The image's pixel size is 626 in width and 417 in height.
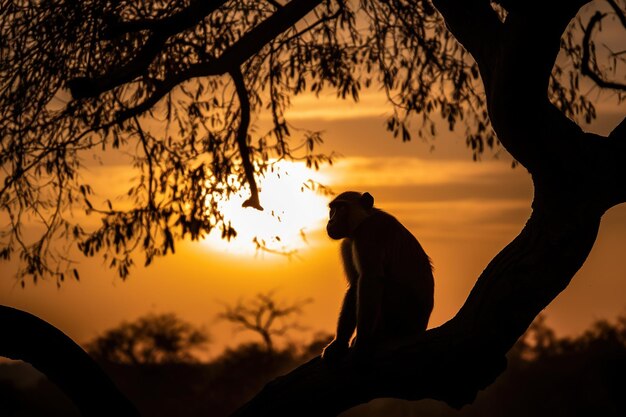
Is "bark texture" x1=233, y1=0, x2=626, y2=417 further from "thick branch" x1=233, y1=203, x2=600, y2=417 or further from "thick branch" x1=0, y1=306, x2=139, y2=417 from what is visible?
"thick branch" x1=0, y1=306, x2=139, y2=417

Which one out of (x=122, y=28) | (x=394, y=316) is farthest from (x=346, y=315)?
(x=122, y=28)

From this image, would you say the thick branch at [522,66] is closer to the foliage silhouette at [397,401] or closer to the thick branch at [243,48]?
the thick branch at [243,48]

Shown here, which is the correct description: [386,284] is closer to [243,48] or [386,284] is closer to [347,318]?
[347,318]

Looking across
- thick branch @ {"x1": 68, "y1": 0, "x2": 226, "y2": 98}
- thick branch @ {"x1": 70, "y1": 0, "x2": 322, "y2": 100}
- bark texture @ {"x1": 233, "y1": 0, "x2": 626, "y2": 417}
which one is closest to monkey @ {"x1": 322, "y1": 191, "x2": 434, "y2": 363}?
bark texture @ {"x1": 233, "y1": 0, "x2": 626, "y2": 417}

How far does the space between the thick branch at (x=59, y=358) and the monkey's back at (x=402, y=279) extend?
1.90 metres

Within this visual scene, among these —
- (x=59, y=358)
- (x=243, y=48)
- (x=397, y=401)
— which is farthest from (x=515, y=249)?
(x=397, y=401)

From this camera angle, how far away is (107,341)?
115 feet

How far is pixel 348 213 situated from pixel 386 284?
3.34ft

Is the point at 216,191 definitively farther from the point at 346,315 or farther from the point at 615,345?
the point at 615,345

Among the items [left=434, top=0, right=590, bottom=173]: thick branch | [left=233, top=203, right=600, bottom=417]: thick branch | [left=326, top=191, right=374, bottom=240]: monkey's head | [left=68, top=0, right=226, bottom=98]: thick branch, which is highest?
[left=68, top=0, right=226, bottom=98]: thick branch

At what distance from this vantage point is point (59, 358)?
6.37m

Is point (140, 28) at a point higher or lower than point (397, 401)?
lower

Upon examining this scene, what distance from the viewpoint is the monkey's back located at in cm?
705

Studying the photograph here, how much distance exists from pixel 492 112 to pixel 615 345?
34074mm
